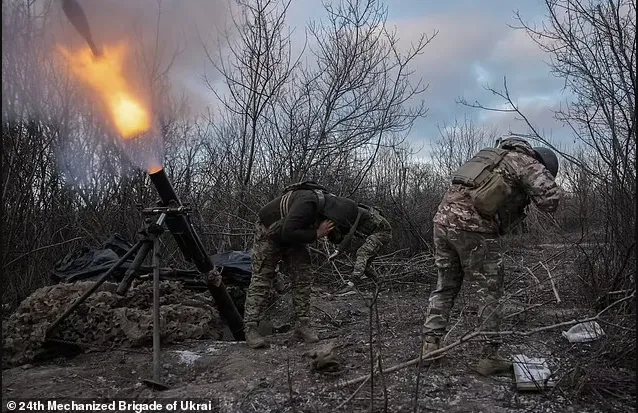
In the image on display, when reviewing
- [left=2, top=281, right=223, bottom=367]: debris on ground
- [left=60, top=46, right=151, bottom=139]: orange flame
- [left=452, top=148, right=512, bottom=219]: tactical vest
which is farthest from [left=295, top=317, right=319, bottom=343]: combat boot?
[left=60, top=46, right=151, bottom=139]: orange flame

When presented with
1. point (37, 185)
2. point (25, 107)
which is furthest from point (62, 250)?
point (25, 107)

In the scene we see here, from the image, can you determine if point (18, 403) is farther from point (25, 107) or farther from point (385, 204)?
point (385, 204)

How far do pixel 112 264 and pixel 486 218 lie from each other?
385 centimetres

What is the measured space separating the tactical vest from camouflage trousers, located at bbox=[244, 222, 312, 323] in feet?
6.30

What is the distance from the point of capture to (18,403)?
352 cm

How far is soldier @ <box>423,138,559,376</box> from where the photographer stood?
4.07 metres

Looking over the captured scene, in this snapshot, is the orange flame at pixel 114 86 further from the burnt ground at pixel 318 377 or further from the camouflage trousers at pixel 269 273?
the burnt ground at pixel 318 377

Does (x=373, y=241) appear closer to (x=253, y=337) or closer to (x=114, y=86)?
(x=253, y=337)

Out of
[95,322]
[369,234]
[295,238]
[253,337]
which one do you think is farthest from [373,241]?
[95,322]

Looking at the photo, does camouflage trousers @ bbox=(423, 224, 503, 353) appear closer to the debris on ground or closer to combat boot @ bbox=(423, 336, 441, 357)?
combat boot @ bbox=(423, 336, 441, 357)

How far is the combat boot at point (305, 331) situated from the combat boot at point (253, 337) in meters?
0.42

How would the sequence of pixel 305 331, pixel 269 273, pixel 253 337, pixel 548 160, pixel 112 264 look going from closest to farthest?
pixel 548 160, pixel 253 337, pixel 305 331, pixel 269 273, pixel 112 264

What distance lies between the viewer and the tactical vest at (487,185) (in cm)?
414

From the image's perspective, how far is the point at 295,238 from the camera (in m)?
4.80
